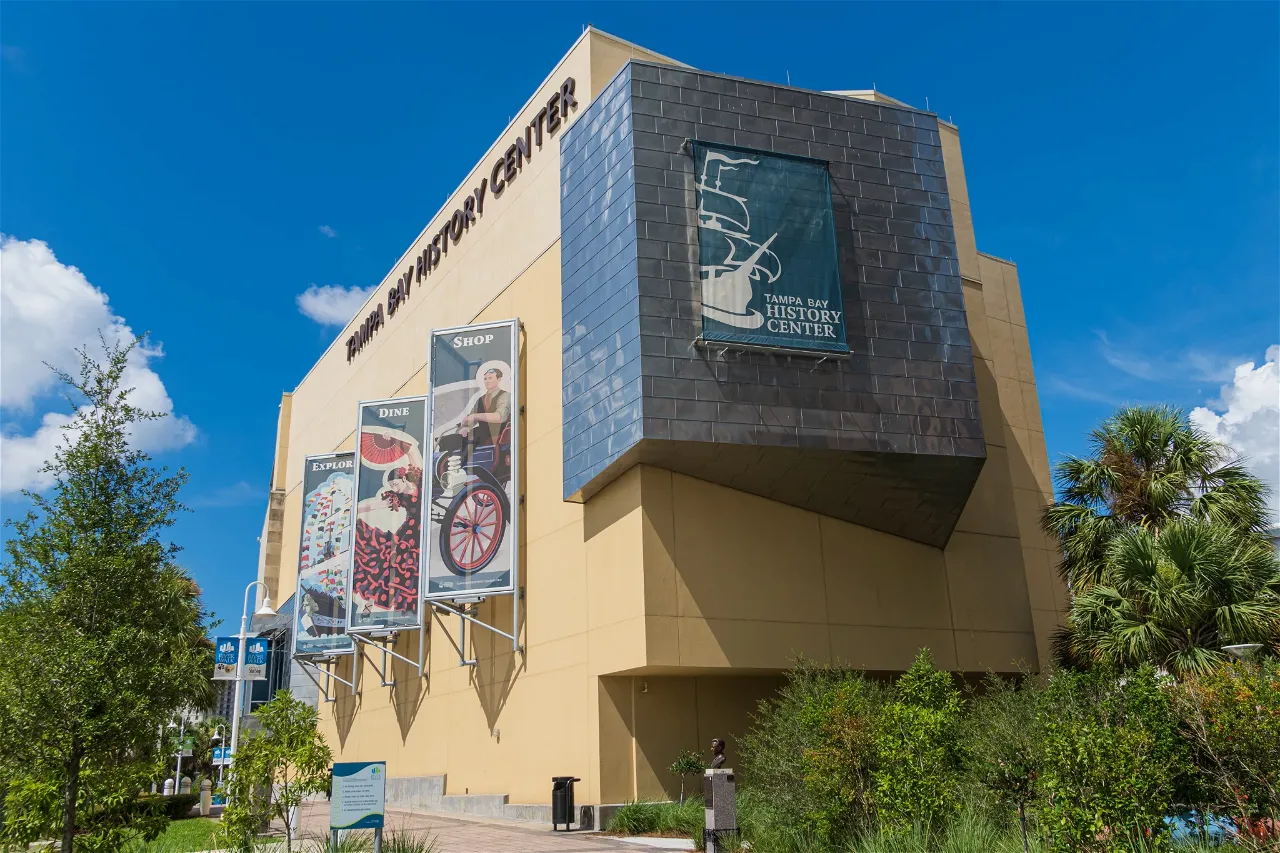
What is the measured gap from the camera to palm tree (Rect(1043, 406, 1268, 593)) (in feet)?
68.1

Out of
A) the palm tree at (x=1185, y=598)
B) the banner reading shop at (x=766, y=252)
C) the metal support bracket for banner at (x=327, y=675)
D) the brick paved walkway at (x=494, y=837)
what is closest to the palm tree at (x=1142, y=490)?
the palm tree at (x=1185, y=598)

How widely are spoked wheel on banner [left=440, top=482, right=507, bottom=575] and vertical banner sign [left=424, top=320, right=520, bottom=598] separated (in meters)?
0.03

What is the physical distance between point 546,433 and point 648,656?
755 centimetres

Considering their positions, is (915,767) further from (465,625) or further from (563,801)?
(465,625)

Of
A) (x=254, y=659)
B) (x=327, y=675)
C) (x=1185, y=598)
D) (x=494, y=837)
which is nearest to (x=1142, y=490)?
(x=1185, y=598)

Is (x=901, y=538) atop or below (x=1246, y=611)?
atop

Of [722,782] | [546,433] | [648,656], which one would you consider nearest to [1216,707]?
[722,782]

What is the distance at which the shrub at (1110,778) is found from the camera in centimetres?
995

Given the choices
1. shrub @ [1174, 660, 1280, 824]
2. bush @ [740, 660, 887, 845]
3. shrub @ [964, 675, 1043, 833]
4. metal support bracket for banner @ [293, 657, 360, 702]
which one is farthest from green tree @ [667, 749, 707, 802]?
metal support bracket for banner @ [293, 657, 360, 702]

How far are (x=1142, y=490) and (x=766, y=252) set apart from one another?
32.7 ft

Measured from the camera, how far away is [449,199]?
33625mm

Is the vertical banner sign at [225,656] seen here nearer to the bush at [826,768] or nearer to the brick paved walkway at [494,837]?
the brick paved walkway at [494,837]

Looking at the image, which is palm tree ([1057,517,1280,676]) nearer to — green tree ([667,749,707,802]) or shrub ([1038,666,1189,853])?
shrub ([1038,666,1189,853])

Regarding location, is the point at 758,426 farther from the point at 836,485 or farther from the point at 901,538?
the point at 901,538
